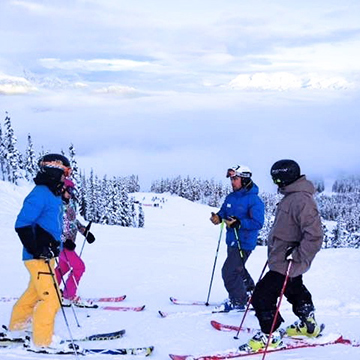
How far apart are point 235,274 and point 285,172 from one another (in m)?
2.14

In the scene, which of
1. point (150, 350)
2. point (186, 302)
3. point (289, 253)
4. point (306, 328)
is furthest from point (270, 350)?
point (186, 302)

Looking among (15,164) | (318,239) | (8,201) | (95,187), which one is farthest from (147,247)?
(95,187)

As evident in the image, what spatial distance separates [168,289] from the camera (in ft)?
Answer: 28.9

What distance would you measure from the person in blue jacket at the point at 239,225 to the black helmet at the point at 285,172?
1.29 metres

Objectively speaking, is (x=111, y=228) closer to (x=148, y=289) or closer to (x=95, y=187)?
(x=148, y=289)

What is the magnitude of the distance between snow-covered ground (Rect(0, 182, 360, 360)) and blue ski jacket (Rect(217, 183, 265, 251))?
1.06m

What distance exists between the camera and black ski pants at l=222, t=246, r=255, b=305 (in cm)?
647

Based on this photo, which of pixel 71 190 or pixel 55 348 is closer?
pixel 55 348

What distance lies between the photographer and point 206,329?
594cm

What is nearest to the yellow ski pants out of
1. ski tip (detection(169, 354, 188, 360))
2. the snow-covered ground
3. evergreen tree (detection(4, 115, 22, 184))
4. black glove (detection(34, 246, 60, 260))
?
black glove (detection(34, 246, 60, 260))

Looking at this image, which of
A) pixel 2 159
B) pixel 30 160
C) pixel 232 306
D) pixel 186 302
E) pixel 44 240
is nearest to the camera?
pixel 44 240

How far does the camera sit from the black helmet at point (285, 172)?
4.91 m

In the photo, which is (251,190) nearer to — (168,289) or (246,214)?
(246,214)

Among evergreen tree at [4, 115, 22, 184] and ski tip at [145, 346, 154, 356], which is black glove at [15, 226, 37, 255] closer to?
ski tip at [145, 346, 154, 356]
